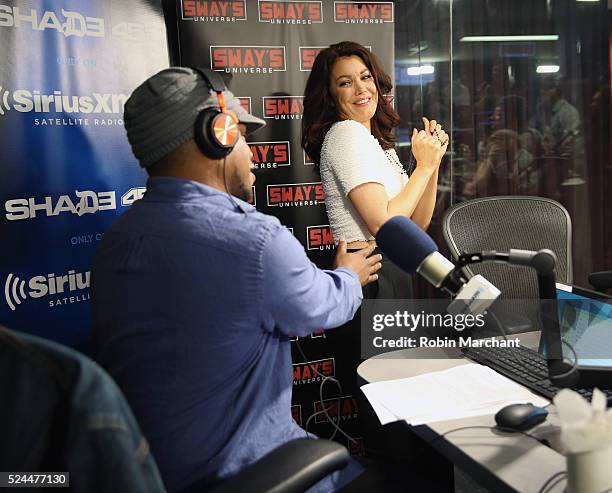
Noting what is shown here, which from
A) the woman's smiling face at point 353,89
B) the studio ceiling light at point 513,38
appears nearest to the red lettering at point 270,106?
the woman's smiling face at point 353,89

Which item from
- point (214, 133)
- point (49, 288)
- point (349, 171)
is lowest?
point (49, 288)

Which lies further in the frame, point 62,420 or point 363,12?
point 363,12

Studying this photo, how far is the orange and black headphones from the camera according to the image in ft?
4.32

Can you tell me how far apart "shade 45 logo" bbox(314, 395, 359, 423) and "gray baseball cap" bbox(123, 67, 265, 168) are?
2119 millimetres

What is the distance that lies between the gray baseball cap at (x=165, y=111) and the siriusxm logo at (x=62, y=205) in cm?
107

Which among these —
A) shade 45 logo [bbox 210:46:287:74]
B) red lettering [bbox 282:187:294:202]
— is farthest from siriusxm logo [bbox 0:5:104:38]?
red lettering [bbox 282:187:294:202]

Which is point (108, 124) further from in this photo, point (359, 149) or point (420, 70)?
point (420, 70)

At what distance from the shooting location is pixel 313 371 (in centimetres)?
318

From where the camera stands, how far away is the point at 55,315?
237 cm

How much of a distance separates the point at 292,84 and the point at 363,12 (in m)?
0.51

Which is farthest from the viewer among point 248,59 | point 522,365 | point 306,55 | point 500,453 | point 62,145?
point 306,55

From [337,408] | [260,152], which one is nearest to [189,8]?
[260,152]

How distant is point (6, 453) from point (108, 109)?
6.49 feet

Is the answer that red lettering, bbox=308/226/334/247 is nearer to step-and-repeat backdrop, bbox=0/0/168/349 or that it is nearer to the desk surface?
step-and-repeat backdrop, bbox=0/0/168/349
